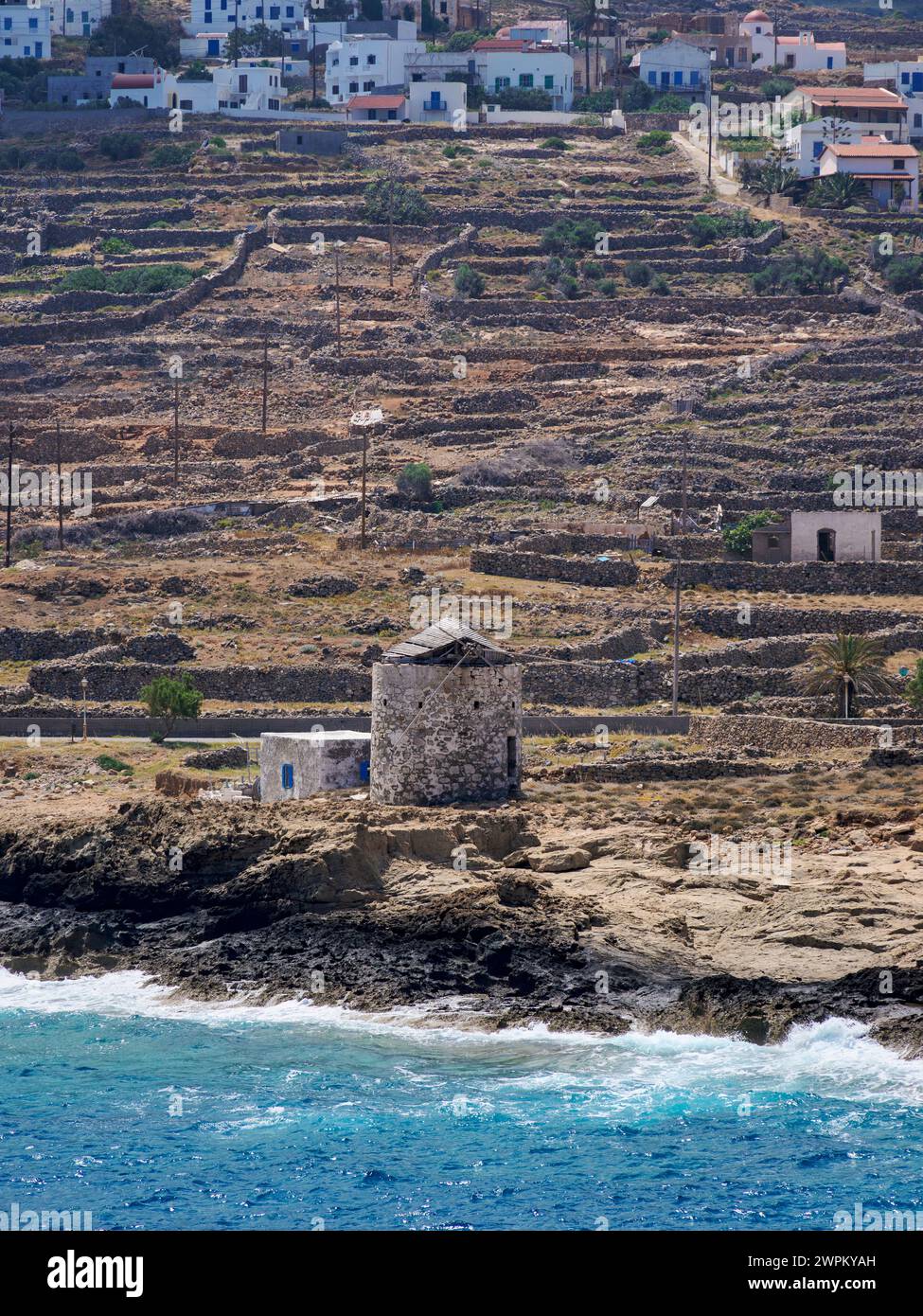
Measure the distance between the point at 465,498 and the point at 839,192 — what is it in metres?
35.8

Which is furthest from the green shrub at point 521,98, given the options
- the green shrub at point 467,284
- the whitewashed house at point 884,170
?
the green shrub at point 467,284

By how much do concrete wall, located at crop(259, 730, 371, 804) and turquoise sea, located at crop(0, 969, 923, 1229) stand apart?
5.62m

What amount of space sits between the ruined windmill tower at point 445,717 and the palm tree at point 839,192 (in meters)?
63.9

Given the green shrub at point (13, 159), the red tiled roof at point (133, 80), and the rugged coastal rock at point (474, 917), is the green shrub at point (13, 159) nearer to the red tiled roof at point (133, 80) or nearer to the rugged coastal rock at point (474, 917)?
the red tiled roof at point (133, 80)

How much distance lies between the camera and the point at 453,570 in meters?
58.2

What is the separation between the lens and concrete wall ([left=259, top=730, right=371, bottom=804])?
123 ft

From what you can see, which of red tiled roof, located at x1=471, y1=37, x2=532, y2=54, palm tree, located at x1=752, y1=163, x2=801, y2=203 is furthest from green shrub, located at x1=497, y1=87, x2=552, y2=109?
palm tree, located at x1=752, y1=163, x2=801, y2=203

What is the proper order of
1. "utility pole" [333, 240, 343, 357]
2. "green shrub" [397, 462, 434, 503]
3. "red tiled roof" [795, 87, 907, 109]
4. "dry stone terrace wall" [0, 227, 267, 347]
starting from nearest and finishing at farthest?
1. "green shrub" [397, 462, 434, 503]
2. "utility pole" [333, 240, 343, 357]
3. "dry stone terrace wall" [0, 227, 267, 347]
4. "red tiled roof" [795, 87, 907, 109]

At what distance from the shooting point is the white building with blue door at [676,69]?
119 metres

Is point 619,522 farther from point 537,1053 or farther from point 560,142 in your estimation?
point 560,142

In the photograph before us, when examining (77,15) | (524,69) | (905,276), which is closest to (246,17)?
(77,15)

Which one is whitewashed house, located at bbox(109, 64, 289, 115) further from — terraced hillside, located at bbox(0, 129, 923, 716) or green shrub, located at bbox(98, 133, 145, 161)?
terraced hillside, located at bbox(0, 129, 923, 716)

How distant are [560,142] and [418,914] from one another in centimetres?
7862

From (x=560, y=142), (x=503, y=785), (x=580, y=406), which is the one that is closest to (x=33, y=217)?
(x=560, y=142)
